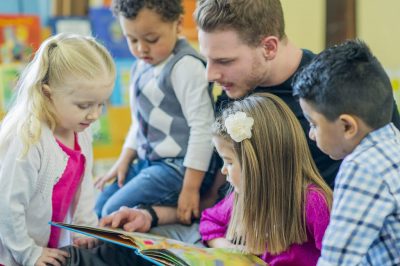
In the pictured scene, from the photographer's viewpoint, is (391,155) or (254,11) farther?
(254,11)

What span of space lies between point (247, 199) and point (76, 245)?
463 millimetres

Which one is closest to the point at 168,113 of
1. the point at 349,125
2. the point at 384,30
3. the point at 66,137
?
the point at 66,137

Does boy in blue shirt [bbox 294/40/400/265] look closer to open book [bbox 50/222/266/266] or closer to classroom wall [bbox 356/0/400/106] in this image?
open book [bbox 50/222/266/266]

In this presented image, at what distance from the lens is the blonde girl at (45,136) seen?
1328mm

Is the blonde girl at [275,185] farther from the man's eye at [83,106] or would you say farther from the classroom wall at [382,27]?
the classroom wall at [382,27]

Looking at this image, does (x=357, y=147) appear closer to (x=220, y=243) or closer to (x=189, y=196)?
(x=220, y=243)

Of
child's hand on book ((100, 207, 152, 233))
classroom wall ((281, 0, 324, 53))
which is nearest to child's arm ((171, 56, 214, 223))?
child's hand on book ((100, 207, 152, 233))

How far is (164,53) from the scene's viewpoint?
67.8 inches

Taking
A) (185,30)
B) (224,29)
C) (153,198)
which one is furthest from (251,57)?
(185,30)

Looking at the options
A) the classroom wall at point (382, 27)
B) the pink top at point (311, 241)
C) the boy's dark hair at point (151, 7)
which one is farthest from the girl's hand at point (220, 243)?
the classroom wall at point (382, 27)

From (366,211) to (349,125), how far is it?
0.51 ft

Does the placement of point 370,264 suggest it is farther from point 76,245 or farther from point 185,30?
point 185,30

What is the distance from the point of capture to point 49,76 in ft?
4.54

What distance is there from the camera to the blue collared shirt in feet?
3.21
